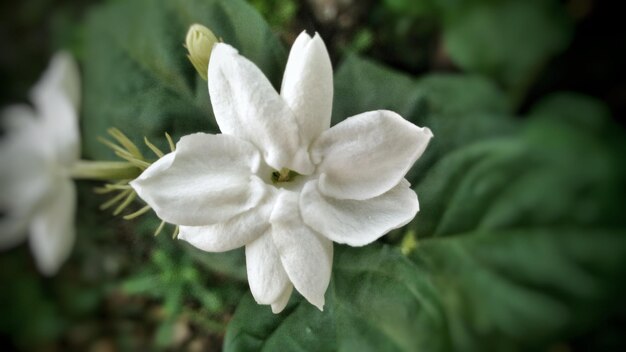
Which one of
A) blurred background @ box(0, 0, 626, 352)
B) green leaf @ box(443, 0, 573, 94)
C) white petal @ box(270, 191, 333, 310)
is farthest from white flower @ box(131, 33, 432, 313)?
green leaf @ box(443, 0, 573, 94)

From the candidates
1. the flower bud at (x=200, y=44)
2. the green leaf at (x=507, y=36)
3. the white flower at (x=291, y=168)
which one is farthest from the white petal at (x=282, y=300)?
the green leaf at (x=507, y=36)

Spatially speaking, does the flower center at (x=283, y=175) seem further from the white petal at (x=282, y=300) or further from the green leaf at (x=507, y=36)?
the green leaf at (x=507, y=36)

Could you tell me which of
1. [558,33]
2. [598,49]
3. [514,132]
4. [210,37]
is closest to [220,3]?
[210,37]

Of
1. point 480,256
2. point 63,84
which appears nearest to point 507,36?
point 480,256

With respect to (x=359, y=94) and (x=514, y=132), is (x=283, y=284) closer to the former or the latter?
(x=359, y=94)

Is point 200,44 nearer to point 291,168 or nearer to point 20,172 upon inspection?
point 291,168

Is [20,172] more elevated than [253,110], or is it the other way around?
[253,110]
